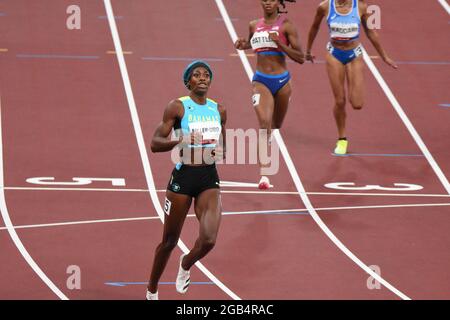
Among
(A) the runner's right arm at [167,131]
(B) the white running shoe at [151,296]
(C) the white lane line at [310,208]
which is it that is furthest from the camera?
(C) the white lane line at [310,208]

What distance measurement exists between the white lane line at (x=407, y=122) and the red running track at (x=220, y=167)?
8 cm

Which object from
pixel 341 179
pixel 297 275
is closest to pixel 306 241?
pixel 297 275

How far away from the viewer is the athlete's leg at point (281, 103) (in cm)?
1603

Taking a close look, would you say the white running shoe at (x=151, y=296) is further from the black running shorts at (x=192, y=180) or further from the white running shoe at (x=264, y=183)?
the white running shoe at (x=264, y=183)

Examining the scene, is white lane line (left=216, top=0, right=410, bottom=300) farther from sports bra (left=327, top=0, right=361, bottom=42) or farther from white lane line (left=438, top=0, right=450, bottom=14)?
white lane line (left=438, top=0, right=450, bottom=14)

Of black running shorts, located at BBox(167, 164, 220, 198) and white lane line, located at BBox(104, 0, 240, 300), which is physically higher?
black running shorts, located at BBox(167, 164, 220, 198)

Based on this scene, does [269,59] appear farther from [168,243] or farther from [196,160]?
[168,243]

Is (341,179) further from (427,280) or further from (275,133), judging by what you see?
(427,280)

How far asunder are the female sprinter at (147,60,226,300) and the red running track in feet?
3.74

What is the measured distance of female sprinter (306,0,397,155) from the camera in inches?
673

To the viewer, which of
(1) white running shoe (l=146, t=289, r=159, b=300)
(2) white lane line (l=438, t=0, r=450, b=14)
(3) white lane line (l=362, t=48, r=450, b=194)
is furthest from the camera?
(2) white lane line (l=438, t=0, r=450, b=14)

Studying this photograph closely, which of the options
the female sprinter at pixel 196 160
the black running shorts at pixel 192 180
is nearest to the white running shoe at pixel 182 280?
the female sprinter at pixel 196 160

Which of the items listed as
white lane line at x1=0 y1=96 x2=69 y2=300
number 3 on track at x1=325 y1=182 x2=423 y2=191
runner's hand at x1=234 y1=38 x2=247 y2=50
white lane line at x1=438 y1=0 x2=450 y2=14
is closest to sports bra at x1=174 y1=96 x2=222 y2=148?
white lane line at x1=0 y1=96 x2=69 y2=300

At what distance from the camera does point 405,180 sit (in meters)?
16.5
